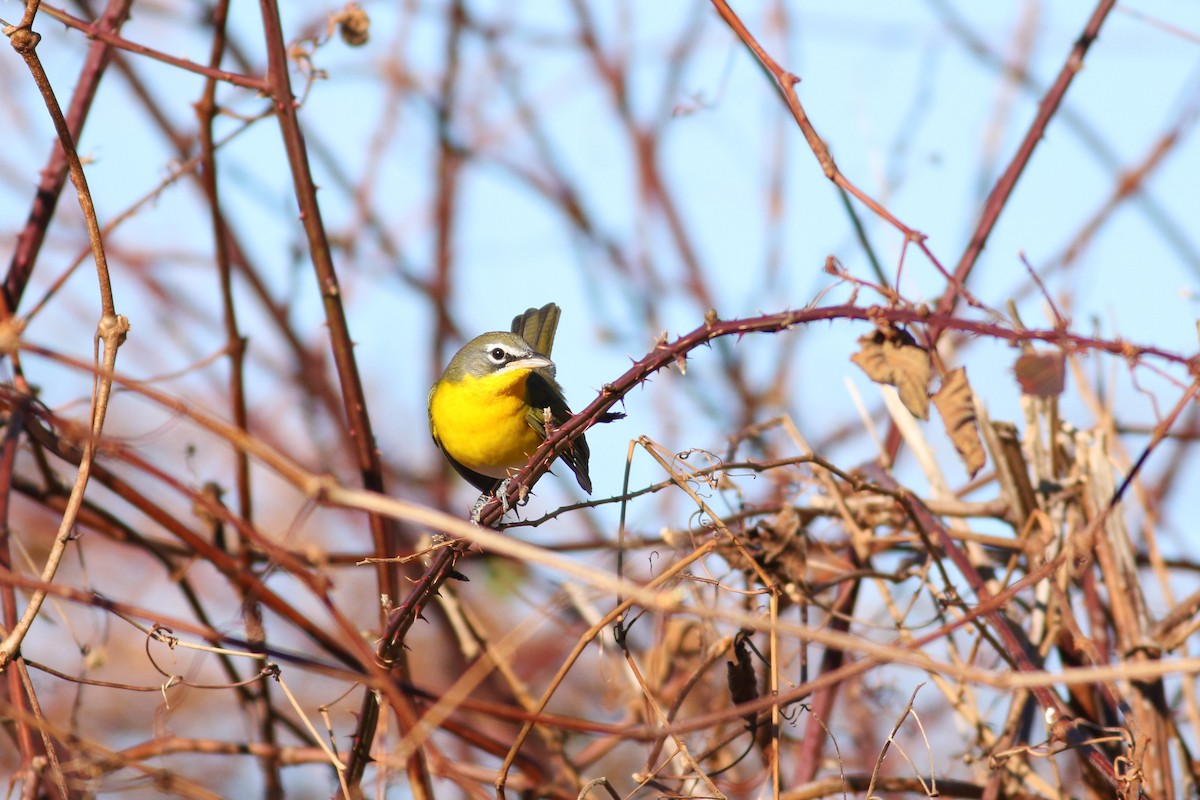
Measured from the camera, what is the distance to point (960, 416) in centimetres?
246

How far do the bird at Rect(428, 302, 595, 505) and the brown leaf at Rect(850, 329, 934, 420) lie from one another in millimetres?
2406

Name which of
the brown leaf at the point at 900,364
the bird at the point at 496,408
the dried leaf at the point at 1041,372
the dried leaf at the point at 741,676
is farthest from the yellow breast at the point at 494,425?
the dried leaf at the point at 1041,372

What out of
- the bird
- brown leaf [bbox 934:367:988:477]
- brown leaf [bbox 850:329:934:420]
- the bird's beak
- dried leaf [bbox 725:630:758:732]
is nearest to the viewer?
brown leaf [bbox 850:329:934:420]

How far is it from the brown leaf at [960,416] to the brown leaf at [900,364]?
0.26 feet

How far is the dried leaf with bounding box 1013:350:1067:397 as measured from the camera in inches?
94.3

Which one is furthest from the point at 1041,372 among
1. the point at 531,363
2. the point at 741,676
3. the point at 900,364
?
the point at 531,363

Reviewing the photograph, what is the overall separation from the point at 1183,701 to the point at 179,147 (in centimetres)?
476

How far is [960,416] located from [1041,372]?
0.19 meters

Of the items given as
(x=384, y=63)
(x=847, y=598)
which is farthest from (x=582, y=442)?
(x=384, y=63)

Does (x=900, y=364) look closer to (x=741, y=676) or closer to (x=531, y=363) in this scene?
(x=741, y=676)

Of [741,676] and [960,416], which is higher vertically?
[960,416]

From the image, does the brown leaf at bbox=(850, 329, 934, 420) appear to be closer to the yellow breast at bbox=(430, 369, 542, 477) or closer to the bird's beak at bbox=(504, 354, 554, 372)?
the bird's beak at bbox=(504, 354, 554, 372)

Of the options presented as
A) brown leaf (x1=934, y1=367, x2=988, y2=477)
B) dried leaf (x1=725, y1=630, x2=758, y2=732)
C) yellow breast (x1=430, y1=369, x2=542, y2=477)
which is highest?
yellow breast (x1=430, y1=369, x2=542, y2=477)

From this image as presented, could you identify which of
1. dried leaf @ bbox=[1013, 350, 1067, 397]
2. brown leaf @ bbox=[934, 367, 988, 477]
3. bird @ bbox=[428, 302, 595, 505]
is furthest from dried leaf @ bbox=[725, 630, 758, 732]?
bird @ bbox=[428, 302, 595, 505]
